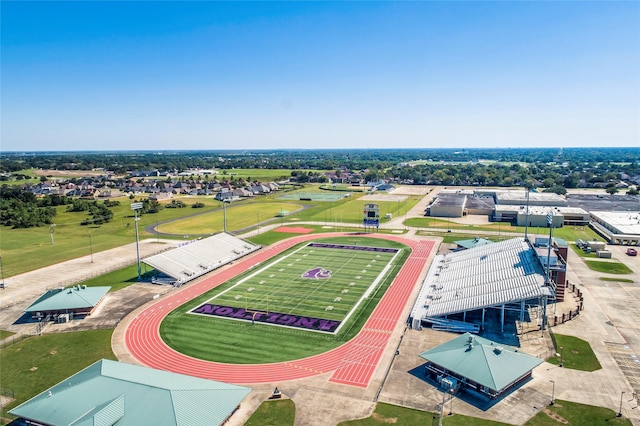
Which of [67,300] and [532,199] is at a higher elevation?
[532,199]

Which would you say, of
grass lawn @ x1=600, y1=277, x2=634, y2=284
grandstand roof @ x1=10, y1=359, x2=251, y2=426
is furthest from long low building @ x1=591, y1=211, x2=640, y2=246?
grandstand roof @ x1=10, y1=359, x2=251, y2=426

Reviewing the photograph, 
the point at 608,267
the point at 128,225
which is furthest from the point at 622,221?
the point at 128,225

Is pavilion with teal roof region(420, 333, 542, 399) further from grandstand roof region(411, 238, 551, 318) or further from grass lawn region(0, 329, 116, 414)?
grass lawn region(0, 329, 116, 414)

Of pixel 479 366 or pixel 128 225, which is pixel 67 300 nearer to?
pixel 479 366

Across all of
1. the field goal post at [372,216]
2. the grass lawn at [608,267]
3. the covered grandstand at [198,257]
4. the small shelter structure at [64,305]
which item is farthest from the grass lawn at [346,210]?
the small shelter structure at [64,305]

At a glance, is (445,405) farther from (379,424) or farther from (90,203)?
(90,203)

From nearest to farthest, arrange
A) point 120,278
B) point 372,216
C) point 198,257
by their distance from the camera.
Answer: point 120,278, point 198,257, point 372,216
